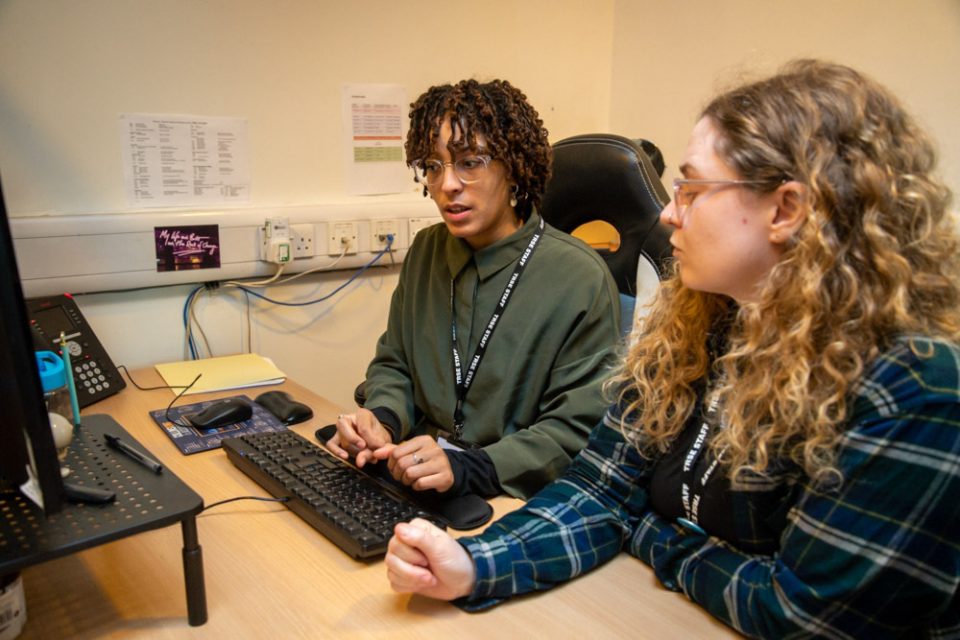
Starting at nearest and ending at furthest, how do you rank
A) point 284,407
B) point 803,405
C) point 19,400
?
point 19,400 → point 803,405 → point 284,407

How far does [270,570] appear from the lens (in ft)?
3.32

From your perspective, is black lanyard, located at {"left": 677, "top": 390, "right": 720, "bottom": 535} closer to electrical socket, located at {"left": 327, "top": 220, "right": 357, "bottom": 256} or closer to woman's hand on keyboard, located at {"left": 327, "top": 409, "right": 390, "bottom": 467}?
woman's hand on keyboard, located at {"left": 327, "top": 409, "right": 390, "bottom": 467}

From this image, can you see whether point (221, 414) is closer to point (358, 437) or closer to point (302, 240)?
point (358, 437)

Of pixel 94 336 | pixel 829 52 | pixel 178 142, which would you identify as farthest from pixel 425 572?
pixel 829 52

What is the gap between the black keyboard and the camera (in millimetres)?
1059

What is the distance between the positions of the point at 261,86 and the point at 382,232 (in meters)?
0.50

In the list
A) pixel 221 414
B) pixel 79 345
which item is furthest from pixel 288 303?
pixel 221 414

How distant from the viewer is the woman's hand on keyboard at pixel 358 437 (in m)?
1.32

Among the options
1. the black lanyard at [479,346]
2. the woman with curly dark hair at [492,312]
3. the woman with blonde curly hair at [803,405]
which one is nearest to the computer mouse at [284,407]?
the woman with curly dark hair at [492,312]

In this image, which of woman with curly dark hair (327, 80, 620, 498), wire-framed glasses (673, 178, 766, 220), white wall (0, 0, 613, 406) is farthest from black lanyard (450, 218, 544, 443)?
white wall (0, 0, 613, 406)

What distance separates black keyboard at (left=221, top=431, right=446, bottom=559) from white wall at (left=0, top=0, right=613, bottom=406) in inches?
30.6

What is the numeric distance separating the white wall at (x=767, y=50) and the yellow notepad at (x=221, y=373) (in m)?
1.15

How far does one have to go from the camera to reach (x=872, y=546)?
789 mm

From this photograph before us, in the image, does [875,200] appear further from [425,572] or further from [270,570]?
[270,570]
